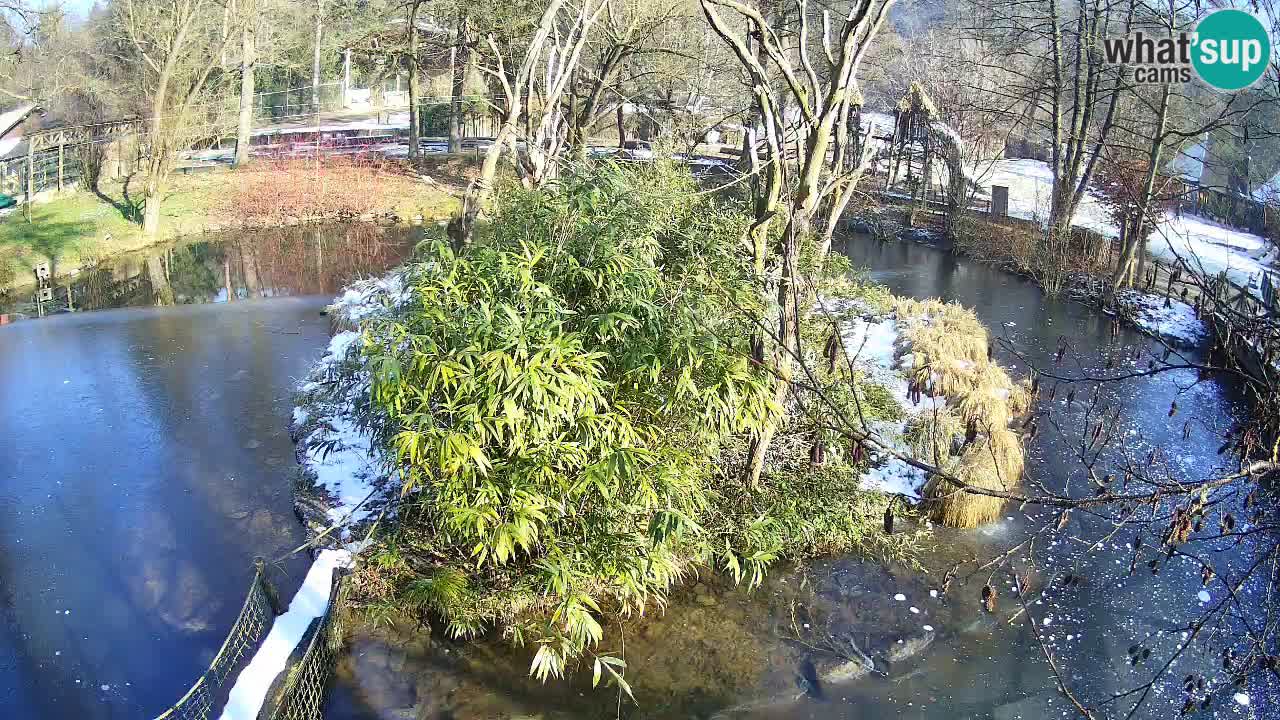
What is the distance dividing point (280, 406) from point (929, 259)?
11571 mm

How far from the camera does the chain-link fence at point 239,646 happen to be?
5.30 meters

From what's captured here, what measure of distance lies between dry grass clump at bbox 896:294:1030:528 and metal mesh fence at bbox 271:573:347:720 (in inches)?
157

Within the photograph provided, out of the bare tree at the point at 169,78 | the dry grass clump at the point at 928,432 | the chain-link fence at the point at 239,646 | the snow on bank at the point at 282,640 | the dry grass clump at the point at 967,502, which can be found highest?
the bare tree at the point at 169,78

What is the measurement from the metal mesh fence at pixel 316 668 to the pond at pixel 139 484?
0.87 m

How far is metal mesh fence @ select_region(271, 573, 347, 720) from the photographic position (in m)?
4.95

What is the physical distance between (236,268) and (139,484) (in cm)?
842

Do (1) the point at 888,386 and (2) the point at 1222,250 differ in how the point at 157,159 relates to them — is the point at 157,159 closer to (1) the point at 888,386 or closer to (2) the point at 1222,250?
(1) the point at 888,386

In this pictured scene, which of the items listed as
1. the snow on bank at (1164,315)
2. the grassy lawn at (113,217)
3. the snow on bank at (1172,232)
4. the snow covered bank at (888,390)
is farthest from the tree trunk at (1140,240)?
the grassy lawn at (113,217)

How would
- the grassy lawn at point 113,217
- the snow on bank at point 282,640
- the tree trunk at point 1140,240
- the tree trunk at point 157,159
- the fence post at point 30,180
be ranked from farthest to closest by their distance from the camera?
the fence post at point 30,180, the tree trunk at point 157,159, the grassy lawn at point 113,217, the tree trunk at point 1140,240, the snow on bank at point 282,640

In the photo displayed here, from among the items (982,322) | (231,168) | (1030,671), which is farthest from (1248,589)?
(231,168)

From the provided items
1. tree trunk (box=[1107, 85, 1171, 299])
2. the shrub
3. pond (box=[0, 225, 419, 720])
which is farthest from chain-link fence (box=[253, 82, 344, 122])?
tree trunk (box=[1107, 85, 1171, 299])

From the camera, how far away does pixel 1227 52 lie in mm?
10195

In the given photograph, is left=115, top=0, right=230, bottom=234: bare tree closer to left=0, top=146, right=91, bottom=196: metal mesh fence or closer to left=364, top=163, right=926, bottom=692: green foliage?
left=0, top=146, right=91, bottom=196: metal mesh fence

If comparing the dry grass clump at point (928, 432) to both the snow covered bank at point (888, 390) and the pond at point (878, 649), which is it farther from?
the pond at point (878, 649)
